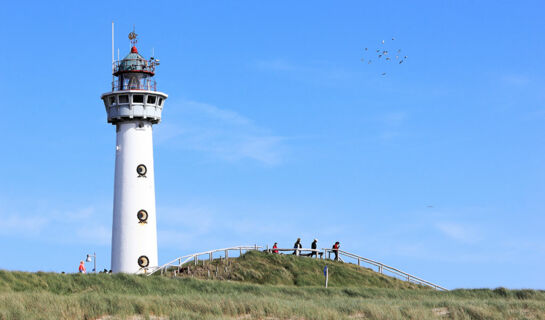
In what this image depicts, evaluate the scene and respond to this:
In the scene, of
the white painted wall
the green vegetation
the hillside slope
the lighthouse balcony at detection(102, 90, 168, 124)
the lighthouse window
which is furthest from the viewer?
the lighthouse window

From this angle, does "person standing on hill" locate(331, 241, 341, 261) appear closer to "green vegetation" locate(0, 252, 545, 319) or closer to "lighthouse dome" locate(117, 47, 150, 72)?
"green vegetation" locate(0, 252, 545, 319)

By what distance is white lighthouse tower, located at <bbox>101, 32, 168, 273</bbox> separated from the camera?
49.4m

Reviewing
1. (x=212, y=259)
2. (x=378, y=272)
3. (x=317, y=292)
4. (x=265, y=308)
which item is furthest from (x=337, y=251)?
(x=265, y=308)

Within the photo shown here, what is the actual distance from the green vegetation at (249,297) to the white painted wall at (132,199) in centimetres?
508

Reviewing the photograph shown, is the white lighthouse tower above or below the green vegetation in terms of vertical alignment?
above

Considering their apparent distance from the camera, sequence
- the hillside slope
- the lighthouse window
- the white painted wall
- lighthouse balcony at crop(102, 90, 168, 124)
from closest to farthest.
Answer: the hillside slope, the white painted wall, lighthouse balcony at crop(102, 90, 168, 124), the lighthouse window

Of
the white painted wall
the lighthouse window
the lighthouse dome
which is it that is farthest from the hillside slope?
the lighthouse dome

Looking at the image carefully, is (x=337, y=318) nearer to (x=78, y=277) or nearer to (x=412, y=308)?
(x=412, y=308)

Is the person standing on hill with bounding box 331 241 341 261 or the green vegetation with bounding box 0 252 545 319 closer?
the green vegetation with bounding box 0 252 545 319

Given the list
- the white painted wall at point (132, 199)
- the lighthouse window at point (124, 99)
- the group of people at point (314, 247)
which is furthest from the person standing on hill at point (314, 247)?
the lighthouse window at point (124, 99)

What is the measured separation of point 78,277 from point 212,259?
31.4 ft

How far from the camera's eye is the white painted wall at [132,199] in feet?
162

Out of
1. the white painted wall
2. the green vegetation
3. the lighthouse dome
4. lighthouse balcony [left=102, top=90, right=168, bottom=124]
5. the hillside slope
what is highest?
the lighthouse dome

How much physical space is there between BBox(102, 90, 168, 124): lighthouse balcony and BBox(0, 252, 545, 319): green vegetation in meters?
11.3
